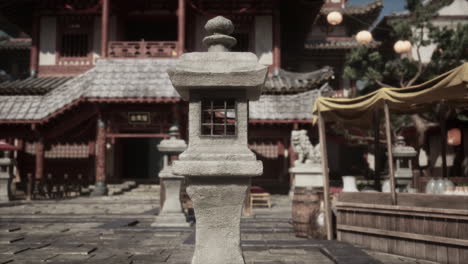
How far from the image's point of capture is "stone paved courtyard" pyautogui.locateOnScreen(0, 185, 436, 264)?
530cm

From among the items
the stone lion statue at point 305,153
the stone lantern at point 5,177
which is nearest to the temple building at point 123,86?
the stone lantern at point 5,177

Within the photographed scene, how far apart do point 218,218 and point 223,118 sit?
984mm

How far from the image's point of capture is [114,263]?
5.09 meters

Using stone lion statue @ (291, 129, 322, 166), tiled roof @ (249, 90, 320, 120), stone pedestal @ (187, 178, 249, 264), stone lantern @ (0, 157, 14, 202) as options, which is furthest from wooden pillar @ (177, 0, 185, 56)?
stone pedestal @ (187, 178, 249, 264)

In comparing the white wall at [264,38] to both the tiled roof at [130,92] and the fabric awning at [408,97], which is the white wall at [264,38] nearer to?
the tiled roof at [130,92]

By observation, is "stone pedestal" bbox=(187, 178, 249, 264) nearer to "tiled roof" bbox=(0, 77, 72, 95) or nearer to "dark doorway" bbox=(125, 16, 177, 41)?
"tiled roof" bbox=(0, 77, 72, 95)

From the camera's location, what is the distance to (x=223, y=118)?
4.05 m

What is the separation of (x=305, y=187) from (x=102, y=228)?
398cm

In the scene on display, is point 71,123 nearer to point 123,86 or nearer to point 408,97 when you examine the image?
point 123,86

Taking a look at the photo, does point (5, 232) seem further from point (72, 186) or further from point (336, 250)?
point (72, 186)

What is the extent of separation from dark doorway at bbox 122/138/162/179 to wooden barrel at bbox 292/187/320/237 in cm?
1210

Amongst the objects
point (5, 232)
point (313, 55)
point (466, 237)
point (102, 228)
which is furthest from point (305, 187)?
point (313, 55)

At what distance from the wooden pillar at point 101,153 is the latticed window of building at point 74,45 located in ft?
17.3

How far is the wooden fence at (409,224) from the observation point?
494 cm
